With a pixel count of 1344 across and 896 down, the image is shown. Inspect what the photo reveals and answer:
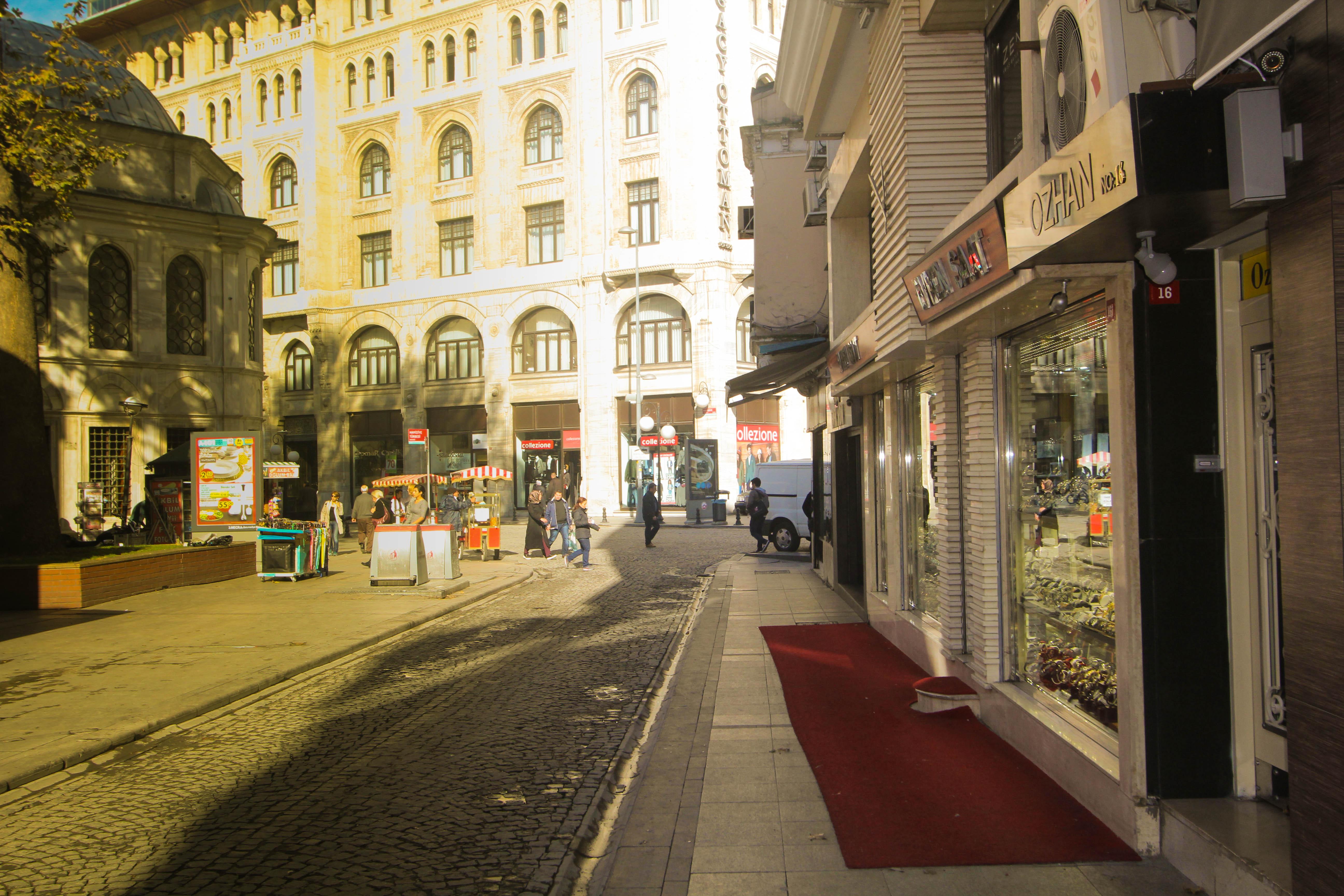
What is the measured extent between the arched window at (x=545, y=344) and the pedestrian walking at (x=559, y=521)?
1752 centimetres

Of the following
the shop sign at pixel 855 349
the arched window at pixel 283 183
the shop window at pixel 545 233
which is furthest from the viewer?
the arched window at pixel 283 183

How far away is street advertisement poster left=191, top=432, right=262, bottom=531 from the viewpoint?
17.5 metres

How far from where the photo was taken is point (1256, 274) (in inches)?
157

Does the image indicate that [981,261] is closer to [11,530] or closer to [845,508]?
[845,508]

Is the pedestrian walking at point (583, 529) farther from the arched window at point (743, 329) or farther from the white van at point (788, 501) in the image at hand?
the arched window at point (743, 329)

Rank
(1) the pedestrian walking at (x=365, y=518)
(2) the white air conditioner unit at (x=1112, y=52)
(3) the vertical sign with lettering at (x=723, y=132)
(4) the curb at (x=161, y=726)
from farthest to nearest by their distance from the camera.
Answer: (3) the vertical sign with lettering at (x=723, y=132)
(1) the pedestrian walking at (x=365, y=518)
(4) the curb at (x=161, y=726)
(2) the white air conditioner unit at (x=1112, y=52)

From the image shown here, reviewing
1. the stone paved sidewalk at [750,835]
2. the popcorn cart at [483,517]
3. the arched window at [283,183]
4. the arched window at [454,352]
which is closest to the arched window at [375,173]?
the arched window at [283,183]

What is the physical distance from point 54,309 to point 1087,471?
25.8 meters

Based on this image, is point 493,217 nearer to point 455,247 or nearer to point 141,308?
point 455,247

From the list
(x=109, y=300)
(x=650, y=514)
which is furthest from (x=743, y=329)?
(x=109, y=300)

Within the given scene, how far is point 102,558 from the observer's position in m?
14.1

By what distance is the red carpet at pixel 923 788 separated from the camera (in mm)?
4422

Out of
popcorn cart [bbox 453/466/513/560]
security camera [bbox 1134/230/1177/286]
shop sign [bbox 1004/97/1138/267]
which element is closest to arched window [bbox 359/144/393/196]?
popcorn cart [bbox 453/466/513/560]

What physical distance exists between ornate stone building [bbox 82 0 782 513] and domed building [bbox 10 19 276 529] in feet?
21.0
